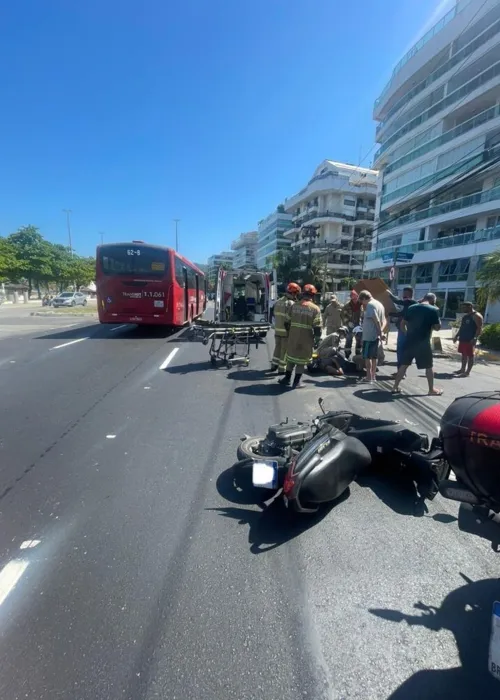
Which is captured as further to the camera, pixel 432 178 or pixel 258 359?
pixel 432 178

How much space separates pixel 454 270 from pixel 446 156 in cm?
1049

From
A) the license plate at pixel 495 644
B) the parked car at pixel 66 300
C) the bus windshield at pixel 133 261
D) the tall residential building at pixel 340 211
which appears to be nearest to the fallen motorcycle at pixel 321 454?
the license plate at pixel 495 644

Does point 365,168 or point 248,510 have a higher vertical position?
point 365,168

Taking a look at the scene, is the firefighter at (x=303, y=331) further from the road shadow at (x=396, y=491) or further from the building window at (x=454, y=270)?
the building window at (x=454, y=270)

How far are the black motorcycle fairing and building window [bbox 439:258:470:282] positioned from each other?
30852mm

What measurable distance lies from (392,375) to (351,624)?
6.53 m

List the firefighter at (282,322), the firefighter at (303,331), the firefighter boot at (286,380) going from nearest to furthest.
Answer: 1. the firefighter at (303,331)
2. the firefighter boot at (286,380)
3. the firefighter at (282,322)

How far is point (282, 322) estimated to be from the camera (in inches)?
268

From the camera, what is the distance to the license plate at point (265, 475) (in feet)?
7.97

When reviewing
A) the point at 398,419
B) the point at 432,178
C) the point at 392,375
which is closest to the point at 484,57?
the point at 432,178

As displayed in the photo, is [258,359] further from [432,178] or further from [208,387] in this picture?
[432,178]

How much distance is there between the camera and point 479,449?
159 centimetres

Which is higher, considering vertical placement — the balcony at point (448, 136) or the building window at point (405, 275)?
the balcony at point (448, 136)

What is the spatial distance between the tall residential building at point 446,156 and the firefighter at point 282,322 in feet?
64.6
